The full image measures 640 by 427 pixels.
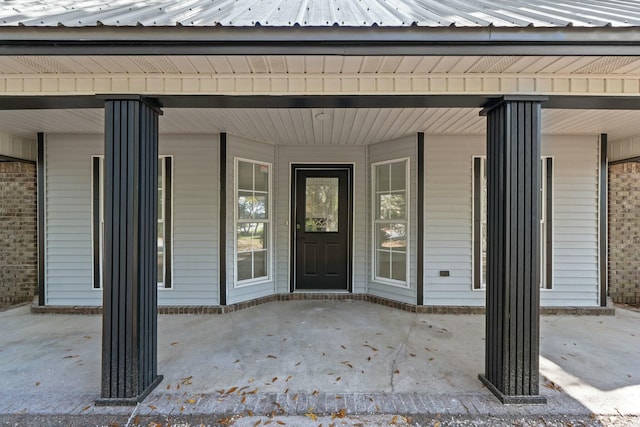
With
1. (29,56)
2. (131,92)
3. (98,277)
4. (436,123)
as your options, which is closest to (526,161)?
(436,123)

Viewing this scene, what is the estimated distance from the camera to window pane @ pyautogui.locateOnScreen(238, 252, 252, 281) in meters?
4.57

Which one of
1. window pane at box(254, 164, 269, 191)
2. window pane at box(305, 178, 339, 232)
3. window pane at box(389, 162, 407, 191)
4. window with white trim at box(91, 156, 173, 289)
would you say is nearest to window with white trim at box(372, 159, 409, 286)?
window pane at box(389, 162, 407, 191)

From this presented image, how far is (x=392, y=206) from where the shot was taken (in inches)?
184

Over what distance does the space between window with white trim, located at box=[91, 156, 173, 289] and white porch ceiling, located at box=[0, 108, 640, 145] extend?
0.51 metres

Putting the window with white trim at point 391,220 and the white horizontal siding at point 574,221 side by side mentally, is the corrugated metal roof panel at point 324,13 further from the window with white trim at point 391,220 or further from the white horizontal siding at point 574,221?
the window with white trim at point 391,220

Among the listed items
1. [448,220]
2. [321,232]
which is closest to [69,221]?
[321,232]

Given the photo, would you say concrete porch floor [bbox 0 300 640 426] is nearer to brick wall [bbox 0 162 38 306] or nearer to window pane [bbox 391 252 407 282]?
window pane [bbox 391 252 407 282]

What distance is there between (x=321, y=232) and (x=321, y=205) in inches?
17.7

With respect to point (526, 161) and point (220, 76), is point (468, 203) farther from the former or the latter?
point (220, 76)

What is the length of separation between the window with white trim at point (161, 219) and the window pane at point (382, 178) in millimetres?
3092

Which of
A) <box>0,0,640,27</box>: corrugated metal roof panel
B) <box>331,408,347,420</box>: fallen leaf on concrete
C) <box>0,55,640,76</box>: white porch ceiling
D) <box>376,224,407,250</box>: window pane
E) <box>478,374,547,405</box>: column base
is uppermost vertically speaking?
<box>0,0,640,27</box>: corrugated metal roof panel

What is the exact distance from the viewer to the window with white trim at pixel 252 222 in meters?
4.56

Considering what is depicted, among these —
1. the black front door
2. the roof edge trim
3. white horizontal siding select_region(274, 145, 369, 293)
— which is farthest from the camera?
the black front door

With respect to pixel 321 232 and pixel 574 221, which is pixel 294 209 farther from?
pixel 574 221
